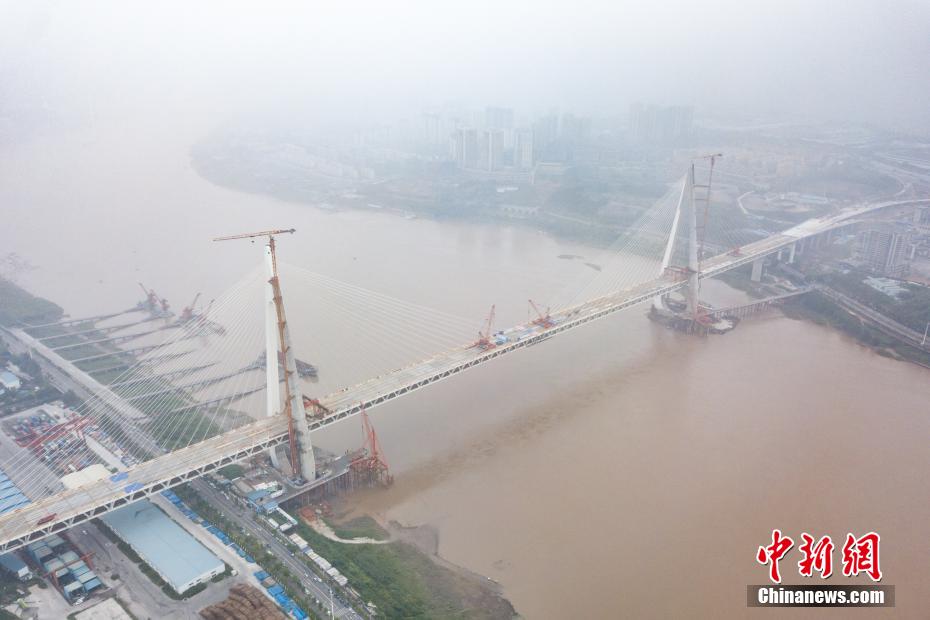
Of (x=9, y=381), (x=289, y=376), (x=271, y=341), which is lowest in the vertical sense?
(x=9, y=381)

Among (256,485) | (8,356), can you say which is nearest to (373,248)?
(8,356)

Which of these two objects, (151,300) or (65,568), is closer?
(65,568)

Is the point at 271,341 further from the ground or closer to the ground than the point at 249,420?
further from the ground

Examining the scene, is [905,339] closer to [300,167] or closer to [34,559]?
[34,559]

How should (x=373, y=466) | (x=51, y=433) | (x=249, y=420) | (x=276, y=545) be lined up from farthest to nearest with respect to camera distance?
(x=249, y=420)
(x=51, y=433)
(x=373, y=466)
(x=276, y=545)

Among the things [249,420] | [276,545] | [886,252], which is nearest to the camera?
[276,545]

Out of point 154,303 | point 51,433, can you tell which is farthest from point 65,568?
point 154,303

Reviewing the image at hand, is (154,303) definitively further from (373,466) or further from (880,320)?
(880,320)
